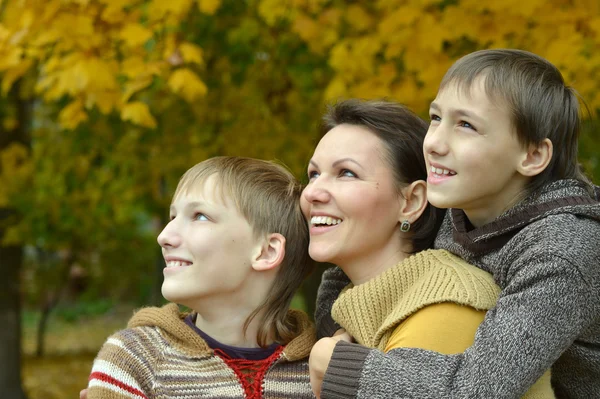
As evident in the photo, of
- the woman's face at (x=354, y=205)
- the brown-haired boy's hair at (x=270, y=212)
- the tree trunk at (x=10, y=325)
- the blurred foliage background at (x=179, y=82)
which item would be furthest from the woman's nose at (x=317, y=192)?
the tree trunk at (x=10, y=325)

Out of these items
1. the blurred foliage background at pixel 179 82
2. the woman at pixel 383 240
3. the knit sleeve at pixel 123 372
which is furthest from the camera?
the blurred foliage background at pixel 179 82

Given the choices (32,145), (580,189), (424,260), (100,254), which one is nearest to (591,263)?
(580,189)

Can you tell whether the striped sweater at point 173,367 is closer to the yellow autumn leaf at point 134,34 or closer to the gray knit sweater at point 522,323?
the gray knit sweater at point 522,323

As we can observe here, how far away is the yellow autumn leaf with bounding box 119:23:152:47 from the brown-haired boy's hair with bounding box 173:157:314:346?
169cm

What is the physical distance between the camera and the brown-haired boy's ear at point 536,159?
2242mm

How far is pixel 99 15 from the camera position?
4398mm

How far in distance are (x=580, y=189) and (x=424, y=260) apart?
1.55ft

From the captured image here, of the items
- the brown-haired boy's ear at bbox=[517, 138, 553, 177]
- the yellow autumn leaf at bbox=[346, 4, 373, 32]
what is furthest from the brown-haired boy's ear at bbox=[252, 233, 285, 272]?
the yellow autumn leaf at bbox=[346, 4, 373, 32]

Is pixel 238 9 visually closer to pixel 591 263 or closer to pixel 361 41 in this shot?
pixel 361 41

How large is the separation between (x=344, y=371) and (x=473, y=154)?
663mm

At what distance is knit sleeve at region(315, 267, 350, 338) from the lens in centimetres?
280

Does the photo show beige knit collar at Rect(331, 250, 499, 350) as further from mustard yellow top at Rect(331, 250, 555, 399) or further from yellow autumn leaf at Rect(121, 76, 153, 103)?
yellow autumn leaf at Rect(121, 76, 153, 103)

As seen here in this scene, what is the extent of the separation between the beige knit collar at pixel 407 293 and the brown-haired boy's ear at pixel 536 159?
301 mm

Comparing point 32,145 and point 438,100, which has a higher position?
point 438,100
